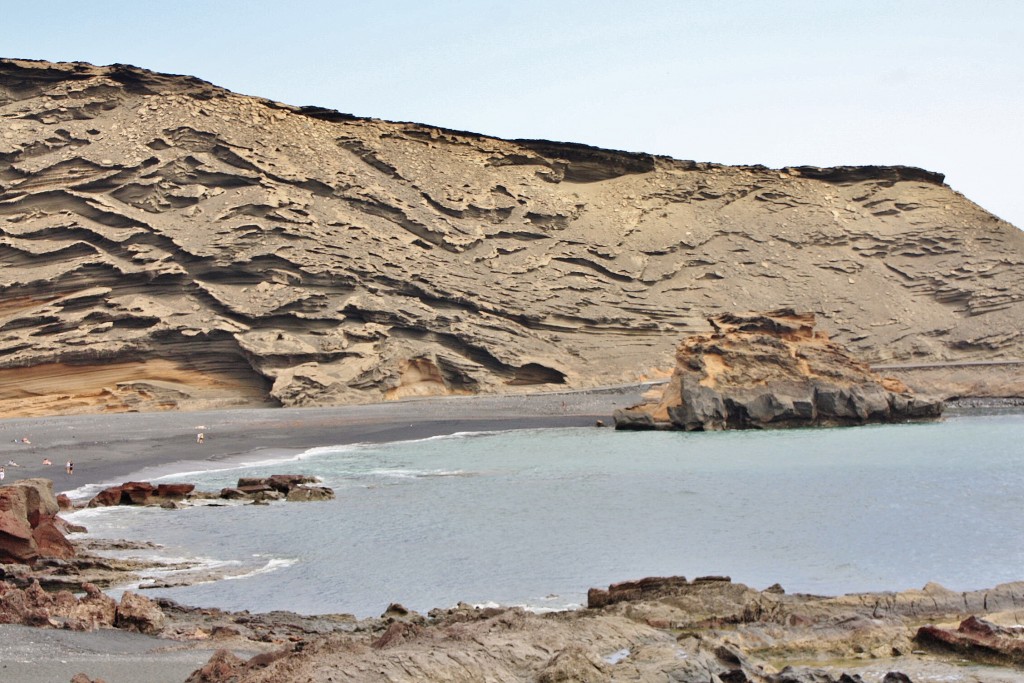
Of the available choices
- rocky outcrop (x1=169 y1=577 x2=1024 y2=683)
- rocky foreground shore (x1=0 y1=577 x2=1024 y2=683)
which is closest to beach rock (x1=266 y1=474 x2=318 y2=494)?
rocky foreground shore (x1=0 y1=577 x2=1024 y2=683)

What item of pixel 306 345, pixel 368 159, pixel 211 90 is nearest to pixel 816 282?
pixel 368 159

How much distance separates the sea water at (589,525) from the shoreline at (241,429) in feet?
8.79

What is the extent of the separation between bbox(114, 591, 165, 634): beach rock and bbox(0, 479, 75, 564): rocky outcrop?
130 inches

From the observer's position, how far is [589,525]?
17.7 metres

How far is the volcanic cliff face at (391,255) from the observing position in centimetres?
4176

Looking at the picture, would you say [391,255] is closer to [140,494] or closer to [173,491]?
[173,491]

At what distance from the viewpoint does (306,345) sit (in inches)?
1661

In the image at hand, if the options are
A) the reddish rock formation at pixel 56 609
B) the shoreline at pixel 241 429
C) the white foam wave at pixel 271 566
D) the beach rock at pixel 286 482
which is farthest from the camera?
the shoreline at pixel 241 429

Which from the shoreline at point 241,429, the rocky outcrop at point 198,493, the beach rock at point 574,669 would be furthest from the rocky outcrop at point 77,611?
the shoreline at point 241,429

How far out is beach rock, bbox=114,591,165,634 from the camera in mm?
9211

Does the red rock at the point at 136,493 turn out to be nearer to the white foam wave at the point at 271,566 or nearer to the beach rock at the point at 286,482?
the beach rock at the point at 286,482

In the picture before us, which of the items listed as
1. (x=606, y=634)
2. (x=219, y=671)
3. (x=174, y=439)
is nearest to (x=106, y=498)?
(x=174, y=439)

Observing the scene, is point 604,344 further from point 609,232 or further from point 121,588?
point 121,588

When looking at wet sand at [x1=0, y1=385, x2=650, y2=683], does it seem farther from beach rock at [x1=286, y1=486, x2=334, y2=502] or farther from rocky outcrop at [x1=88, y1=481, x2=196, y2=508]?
beach rock at [x1=286, y1=486, x2=334, y2=502]
